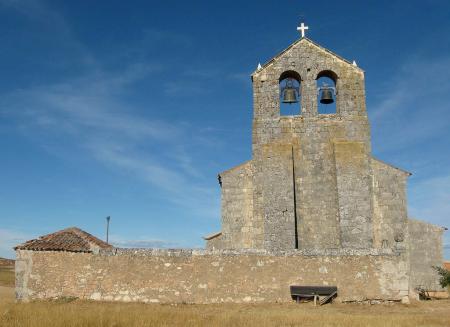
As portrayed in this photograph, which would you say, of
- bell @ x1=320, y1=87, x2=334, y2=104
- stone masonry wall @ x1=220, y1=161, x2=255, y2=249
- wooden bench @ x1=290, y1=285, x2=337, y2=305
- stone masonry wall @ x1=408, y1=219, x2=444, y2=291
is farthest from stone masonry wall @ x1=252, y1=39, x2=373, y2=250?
stone masonry wall @ x1=408, y1=219, x2=444, y2=291

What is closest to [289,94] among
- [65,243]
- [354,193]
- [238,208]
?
[354,193]

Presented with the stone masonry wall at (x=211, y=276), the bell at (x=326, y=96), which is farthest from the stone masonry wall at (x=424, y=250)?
the bell at (x=326, y=96)

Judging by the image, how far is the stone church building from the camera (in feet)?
46.6

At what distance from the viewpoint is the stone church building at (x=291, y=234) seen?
1421 centimetres

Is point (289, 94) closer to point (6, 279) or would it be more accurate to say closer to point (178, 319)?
point (178, 319)

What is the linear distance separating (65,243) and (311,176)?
9.00m

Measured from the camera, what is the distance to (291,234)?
16.6 m

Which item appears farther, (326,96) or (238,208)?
(238,208)

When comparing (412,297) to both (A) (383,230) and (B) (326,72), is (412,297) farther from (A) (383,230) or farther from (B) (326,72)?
(B) (326,72)

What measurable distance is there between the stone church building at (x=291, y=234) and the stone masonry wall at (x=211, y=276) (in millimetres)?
31

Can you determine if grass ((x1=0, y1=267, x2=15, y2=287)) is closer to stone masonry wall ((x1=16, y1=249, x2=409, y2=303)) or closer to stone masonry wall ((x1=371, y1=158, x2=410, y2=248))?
stone masonry wall ((x1=16, y1=249, x2=409, y2=303))

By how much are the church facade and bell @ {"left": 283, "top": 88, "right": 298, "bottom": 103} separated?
24cm

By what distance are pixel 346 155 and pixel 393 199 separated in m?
2.44

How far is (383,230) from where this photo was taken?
17000 millimetres
